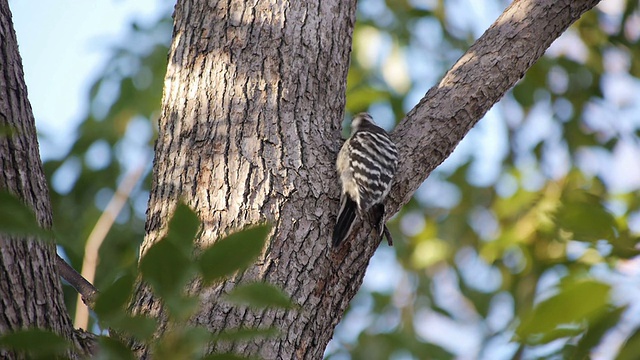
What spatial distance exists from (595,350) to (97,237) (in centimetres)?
332

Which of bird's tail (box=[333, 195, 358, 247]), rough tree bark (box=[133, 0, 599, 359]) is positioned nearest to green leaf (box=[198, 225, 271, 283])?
rough tree bark (box=[133, 0, 599, 359])

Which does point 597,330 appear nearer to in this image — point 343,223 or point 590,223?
point 590,223

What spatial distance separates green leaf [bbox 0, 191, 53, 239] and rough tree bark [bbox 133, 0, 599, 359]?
968 millimetres

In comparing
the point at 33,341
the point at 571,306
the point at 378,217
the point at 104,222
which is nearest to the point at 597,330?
the point at 571,306

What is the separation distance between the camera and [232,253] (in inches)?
37.3

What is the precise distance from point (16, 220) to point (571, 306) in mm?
660

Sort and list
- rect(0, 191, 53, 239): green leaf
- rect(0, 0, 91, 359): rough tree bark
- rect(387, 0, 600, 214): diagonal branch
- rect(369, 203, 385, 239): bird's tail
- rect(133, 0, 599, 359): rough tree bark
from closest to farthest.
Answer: rect(0, 191, 53, 239): green leaf < rect(0, 0, 91, 359): rough tree bark < rect(133, 0, 599, 359): rough tree bark < rect(369, 203, 385, 239): bird's tail < rect(387, 0, 600, 214): diagonal branch

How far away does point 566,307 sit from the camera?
0.87 metres

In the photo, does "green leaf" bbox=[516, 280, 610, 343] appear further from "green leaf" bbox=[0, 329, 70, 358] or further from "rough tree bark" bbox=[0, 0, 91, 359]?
"rough tree bark" bbox=[0, 0, 91, 359]

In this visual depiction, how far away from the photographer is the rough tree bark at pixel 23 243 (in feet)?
5.09

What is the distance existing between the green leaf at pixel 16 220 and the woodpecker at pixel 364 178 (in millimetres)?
1233

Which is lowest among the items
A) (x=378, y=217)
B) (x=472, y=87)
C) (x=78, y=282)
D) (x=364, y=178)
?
(x=78, y=282)

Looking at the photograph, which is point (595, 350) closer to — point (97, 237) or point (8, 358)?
point (8, 358)

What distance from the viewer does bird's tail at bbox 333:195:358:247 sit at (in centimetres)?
211
